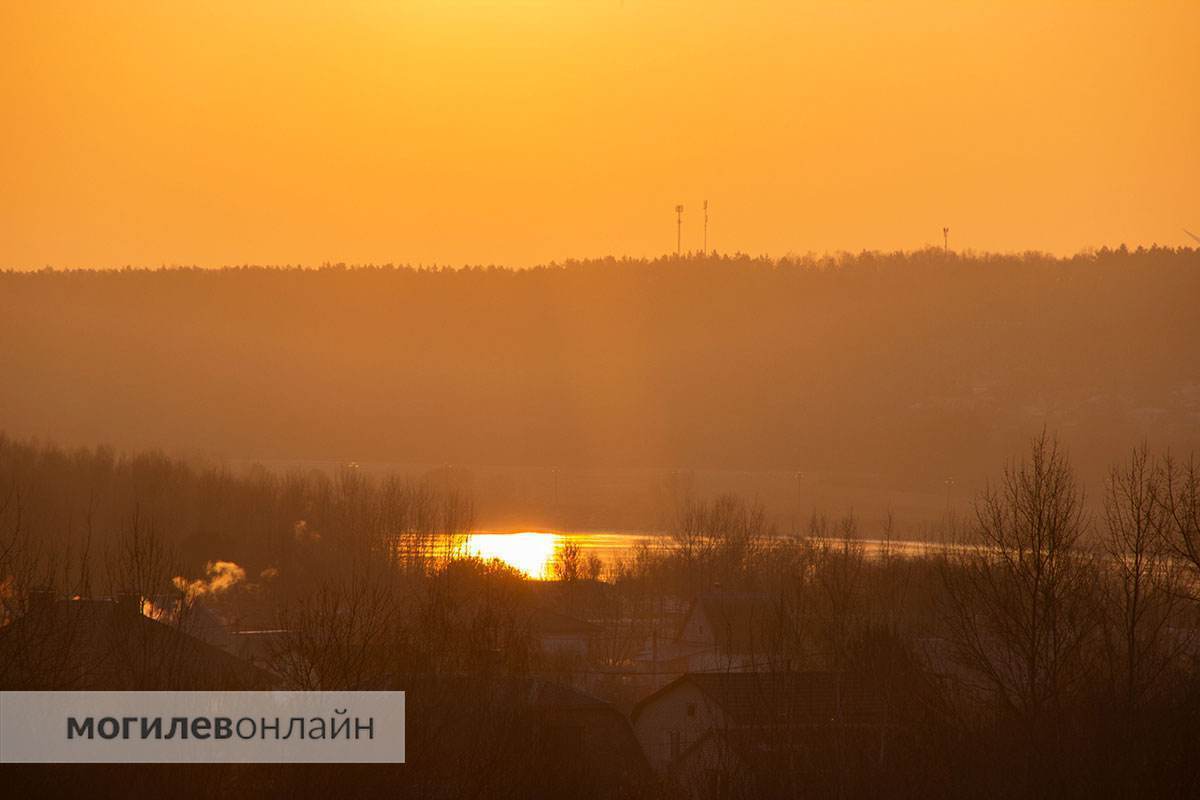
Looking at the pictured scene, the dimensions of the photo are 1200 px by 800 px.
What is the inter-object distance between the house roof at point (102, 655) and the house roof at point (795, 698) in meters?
6.76

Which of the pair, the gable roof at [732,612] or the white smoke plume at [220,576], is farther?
the white smoke plume at [220,576]

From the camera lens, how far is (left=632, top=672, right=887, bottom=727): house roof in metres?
20.4

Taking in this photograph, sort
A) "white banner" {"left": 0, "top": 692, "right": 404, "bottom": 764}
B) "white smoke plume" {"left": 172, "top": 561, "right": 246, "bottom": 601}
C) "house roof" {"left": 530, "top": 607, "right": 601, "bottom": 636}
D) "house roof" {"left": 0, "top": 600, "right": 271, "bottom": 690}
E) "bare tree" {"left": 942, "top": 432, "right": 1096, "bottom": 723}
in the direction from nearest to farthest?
"white banner" {"left": 0, "top": 692, "right": 404, "bottom": 764} → "house roof" {"left": 0, "top": 600, "right": 271, "bottom": 690} → "bare tree" {"left": 942, "top": 432, "right": 1096, "bottom": 723} → "house roof" {"left": 530, "top": 607, "right": 601, "bottom": 636} → "white smoke plume" {"left": 172, "top": 561, "right": 246, "bottom": 601}

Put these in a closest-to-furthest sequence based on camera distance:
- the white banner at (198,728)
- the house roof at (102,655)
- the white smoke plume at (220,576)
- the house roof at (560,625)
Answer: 1. the white banner at (198,728)
2. the house roof at (102,655)
3. the house roof at (560,625)
4. the white smoke plume at (220,576)

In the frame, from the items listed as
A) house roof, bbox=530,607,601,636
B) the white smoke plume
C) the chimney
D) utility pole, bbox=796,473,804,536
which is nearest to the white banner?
the chimney

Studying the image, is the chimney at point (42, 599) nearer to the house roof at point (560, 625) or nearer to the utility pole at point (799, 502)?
the house roof at point (560, 625)

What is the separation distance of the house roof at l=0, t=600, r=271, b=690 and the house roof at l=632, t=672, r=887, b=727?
22.2 ft

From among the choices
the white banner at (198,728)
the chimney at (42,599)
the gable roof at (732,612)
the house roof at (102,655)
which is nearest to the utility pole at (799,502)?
the gable roof at (732,612)

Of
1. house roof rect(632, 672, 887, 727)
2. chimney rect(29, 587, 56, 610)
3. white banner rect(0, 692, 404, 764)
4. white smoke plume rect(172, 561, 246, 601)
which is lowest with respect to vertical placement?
white smoke plume rect(172, 561, 246, 601)

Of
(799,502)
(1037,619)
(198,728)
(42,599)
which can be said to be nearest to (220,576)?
(1037,619)

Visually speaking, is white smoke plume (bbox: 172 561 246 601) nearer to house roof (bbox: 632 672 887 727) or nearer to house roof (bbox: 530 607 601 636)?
house roof (bbox: 530 607 601 636)

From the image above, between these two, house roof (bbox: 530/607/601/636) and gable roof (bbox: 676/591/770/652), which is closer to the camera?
gable roof (bbox: 676/591/770/652)

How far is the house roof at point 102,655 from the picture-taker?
42.7 feet

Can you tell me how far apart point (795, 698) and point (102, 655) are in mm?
9521
